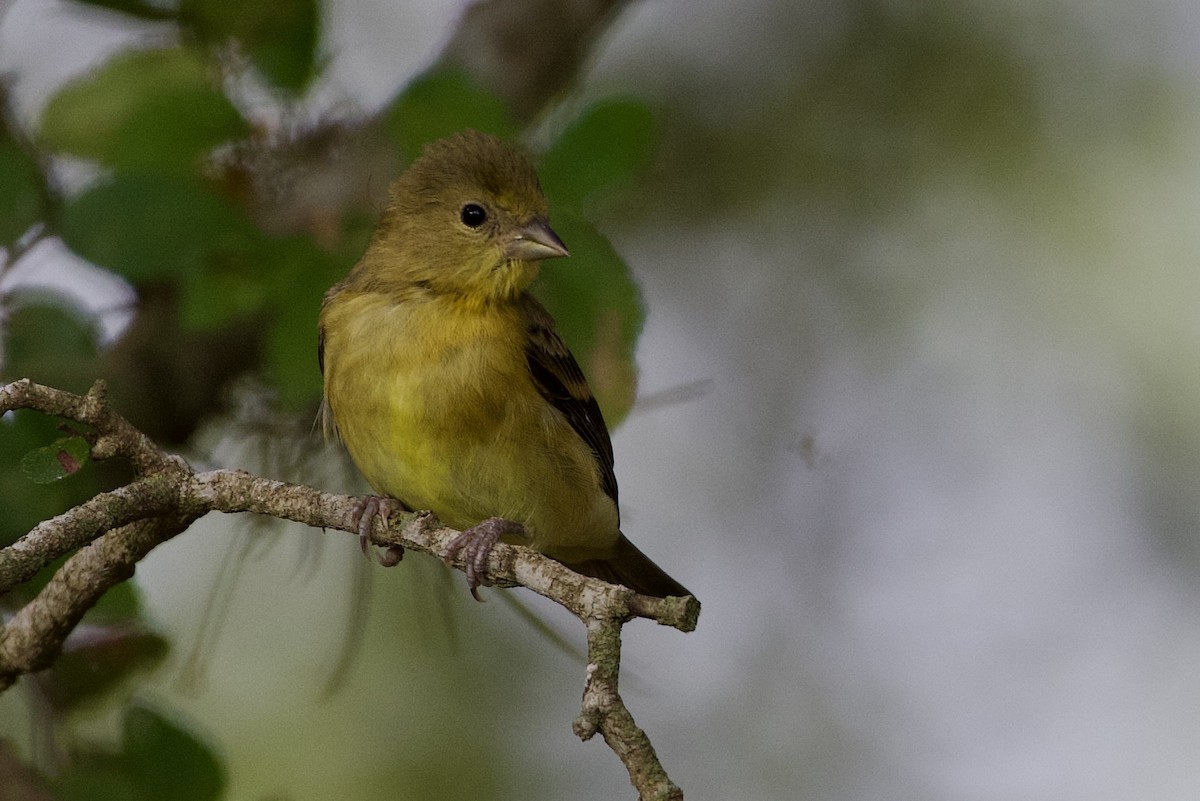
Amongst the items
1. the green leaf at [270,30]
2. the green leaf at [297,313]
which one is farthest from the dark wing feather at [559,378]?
the green leaf at [270,30]

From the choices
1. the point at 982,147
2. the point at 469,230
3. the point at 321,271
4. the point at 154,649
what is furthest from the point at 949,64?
the point at 154,649

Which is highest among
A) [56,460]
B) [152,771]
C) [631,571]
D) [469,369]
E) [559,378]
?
[559,378]

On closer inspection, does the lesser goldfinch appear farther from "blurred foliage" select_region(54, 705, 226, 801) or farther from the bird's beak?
"blurred foliage" select_region(54, 705, 226, 801)

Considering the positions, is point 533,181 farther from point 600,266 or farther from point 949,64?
point 949,64

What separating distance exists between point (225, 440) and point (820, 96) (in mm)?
4442

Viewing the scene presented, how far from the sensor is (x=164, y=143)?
3631 mm

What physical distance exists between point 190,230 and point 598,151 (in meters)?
1.02

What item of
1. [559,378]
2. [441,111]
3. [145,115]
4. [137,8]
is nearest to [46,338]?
[145,115]

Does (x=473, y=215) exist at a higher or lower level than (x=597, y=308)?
higher

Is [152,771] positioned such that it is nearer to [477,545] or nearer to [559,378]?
[477,545]

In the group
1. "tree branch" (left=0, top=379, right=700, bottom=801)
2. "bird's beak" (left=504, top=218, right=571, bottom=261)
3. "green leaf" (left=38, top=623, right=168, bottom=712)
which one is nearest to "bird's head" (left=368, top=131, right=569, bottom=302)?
"bird's beak" (left=504, top=218, right=571, bottom=261)

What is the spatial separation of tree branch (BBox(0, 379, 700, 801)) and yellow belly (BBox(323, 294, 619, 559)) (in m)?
0.60

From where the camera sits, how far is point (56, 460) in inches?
108

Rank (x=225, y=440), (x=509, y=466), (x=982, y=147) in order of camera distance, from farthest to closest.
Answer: (x=982, y=147) → (x=225, y=440) → (x=509, y=466)
